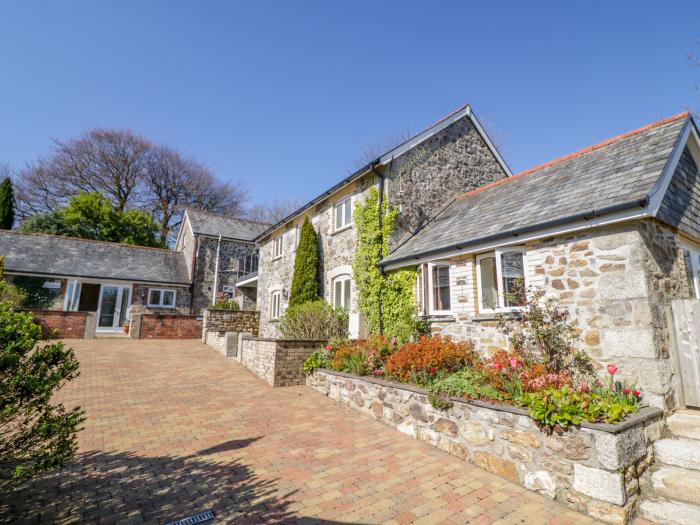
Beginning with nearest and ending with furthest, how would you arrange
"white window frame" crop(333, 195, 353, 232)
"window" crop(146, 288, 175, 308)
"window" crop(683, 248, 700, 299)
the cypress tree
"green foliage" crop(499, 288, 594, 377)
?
"green foliage" crop(499, 288, 594, 377) < "window" crop(683, 248, 700, 299) < "white window frame" crop(333, 195, 353, 232) < "window" crop(146, 288, 175, 308) < the cypress tree

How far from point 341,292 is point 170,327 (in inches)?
417

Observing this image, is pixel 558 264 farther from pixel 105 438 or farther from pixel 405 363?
pixel 105 438

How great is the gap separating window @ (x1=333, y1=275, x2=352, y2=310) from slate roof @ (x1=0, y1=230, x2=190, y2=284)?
14282mm

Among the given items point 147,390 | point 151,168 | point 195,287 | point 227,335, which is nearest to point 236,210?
point 151,168

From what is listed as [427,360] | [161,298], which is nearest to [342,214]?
[427,360]

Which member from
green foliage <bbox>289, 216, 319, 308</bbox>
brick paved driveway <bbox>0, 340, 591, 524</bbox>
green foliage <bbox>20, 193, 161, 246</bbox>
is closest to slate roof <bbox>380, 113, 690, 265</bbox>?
green foliage <bbox>289, 216, 319, 308</bbox>

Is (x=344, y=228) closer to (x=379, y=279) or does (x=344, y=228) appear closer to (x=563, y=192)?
(x=379, y=279)

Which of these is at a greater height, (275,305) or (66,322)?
(275,305)

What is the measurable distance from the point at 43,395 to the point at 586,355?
287 inches

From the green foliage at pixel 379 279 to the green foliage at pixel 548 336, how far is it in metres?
2.95

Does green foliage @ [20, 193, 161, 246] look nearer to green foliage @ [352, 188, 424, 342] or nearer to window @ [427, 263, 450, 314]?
green foliage @ [352, 188, 424, 342]

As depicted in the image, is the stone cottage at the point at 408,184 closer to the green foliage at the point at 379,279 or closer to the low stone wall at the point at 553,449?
the green foliage at the point at 379,279

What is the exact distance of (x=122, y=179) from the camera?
108ft

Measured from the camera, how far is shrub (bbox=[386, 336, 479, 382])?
6.48 metres
